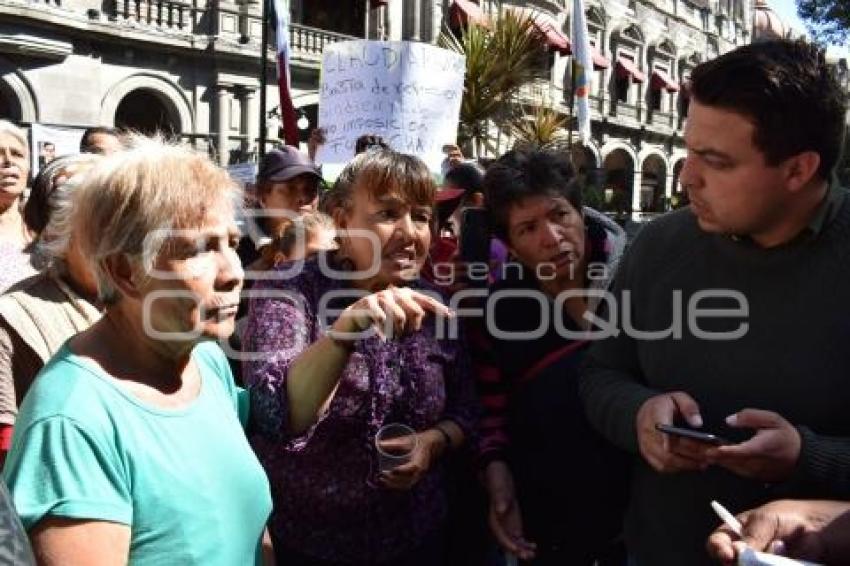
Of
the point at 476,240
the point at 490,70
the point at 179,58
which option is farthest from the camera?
the point at 179,58

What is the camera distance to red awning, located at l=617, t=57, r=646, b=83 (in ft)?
A: 94.8

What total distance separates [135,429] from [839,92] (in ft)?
4.56

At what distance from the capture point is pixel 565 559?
217cm

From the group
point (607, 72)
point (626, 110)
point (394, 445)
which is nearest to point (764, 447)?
point (394, 445)

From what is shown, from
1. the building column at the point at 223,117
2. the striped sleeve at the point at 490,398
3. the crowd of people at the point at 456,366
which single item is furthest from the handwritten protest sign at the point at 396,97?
the building column at the point at 223,117

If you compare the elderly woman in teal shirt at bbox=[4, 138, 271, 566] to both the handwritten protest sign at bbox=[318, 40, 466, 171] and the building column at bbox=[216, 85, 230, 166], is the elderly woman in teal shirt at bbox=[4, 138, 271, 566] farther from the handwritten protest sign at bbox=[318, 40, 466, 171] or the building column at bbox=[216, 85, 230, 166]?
the building column at bbox=[216, 85, 230, 166]

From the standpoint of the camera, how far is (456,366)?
210 centimetres

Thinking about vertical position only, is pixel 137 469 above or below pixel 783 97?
below

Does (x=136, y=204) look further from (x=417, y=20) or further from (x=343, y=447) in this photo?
(x=417, y=20)

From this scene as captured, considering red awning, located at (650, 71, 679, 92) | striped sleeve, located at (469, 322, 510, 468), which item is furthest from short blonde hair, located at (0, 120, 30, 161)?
red awning, located at (650, 71, 679, 92)

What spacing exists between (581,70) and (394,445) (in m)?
10.9

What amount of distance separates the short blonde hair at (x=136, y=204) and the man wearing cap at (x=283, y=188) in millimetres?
2404

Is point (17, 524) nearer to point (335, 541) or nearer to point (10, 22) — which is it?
point (335, 541)

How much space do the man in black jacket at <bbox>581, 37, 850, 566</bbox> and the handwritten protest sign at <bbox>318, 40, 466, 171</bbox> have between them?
3.23 meters
